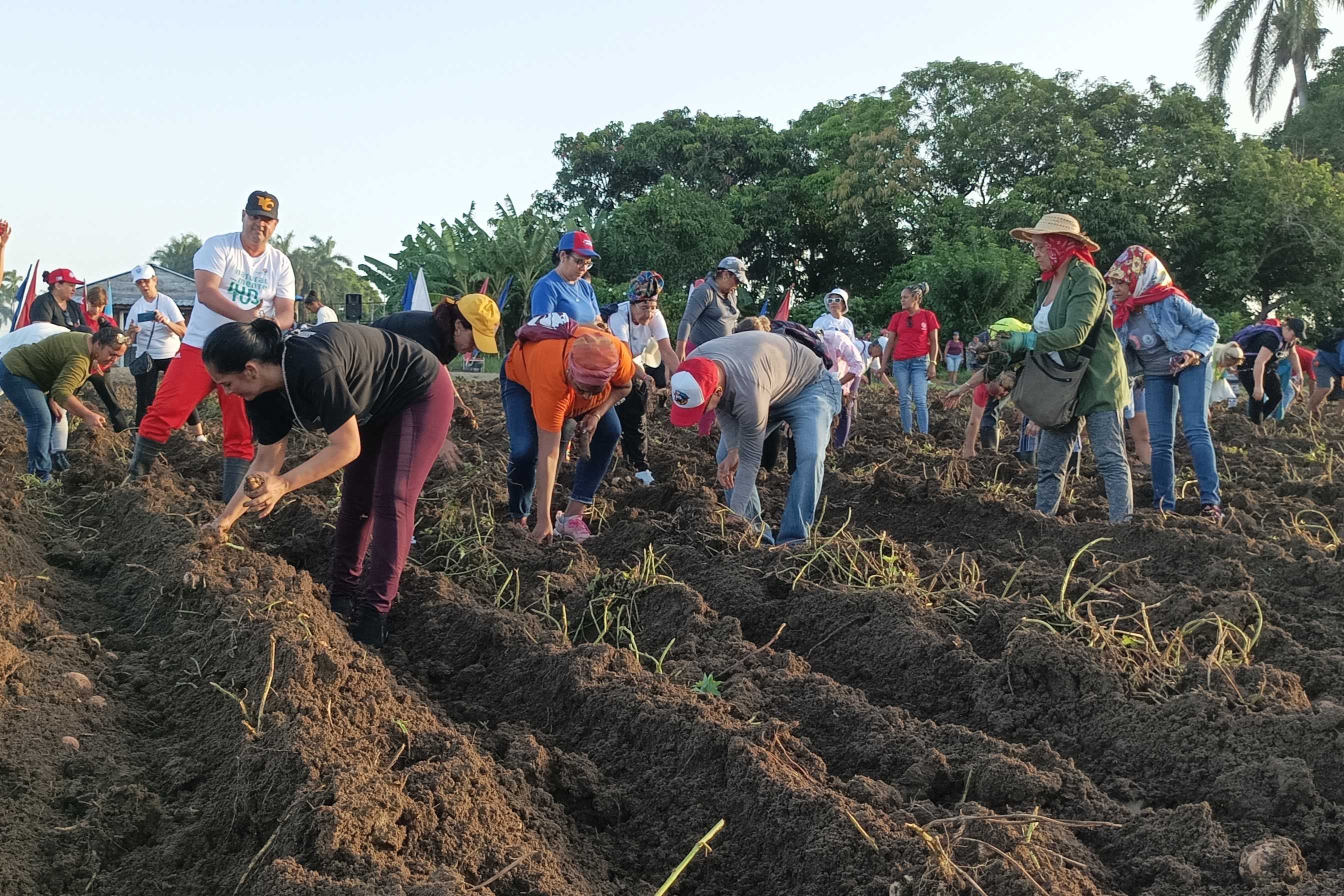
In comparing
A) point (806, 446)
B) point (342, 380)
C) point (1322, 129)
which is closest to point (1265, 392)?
point (806, 446)

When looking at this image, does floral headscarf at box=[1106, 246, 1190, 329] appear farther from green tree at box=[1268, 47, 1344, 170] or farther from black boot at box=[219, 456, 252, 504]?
green tree at box=[1268, 47, 1344, 170]

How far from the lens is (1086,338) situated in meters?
5.42

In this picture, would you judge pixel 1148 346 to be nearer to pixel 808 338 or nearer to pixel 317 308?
pixel 808 338

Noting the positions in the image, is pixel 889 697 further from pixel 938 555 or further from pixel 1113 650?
pixel 938 555

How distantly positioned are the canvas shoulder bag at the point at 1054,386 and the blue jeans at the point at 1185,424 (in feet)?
3.04

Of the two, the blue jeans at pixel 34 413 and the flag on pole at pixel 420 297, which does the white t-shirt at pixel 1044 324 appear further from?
the blue jeans at pixel 34 413

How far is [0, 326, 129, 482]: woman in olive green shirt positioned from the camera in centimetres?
691

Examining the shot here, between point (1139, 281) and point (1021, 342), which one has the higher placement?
point (1139, 281)

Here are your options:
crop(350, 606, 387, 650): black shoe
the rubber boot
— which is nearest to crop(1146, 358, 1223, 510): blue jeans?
crop(350, 606, 387, 650): black shoe

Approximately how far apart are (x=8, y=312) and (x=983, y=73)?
62.8m

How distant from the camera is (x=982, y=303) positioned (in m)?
23.2

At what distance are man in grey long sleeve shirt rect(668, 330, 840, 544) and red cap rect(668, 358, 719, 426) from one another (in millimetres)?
10

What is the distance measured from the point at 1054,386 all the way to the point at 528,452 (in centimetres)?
262

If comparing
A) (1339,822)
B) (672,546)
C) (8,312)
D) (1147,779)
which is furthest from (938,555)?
(8,312)
